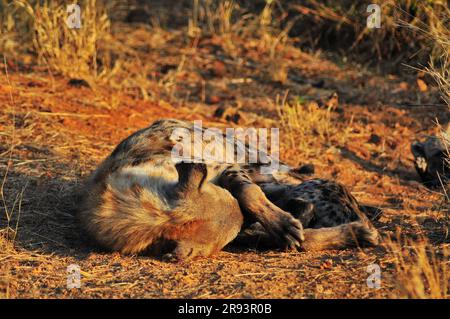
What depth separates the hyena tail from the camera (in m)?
4.96

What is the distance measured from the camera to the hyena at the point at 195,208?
458cm

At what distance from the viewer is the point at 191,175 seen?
452cm

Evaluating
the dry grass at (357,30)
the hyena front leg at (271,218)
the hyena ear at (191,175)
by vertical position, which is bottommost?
the hyena front leg at (271,218)

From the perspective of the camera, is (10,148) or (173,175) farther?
(10,148)

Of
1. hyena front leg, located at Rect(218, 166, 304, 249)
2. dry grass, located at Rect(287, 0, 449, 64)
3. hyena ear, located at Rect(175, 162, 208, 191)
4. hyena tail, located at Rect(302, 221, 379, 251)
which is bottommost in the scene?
hyena tail, located at Rect(302, 221, 379, 251)

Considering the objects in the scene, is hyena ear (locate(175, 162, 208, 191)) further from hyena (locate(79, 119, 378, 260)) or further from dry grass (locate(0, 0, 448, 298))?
dry grass (locate(0, 0, 448, 298))

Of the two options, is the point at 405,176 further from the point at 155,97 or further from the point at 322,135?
the point at 155,97

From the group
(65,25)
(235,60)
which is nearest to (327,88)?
(235,60)

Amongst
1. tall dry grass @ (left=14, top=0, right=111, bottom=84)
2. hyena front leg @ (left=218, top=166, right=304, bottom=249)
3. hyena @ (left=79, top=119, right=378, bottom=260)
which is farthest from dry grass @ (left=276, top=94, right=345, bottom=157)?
hyena front leg @ (left=218, top=166, right=304, bottom=249)

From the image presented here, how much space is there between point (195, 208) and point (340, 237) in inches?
40.9

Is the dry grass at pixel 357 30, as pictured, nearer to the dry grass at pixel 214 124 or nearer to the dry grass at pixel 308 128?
the dry grass at pixel 214 124

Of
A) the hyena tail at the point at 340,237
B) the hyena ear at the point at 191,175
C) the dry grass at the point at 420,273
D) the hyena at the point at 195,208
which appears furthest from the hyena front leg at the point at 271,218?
the dry grass at the point at 420,273

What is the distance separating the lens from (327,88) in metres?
8.77

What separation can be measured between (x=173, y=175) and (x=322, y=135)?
2.96 metres
